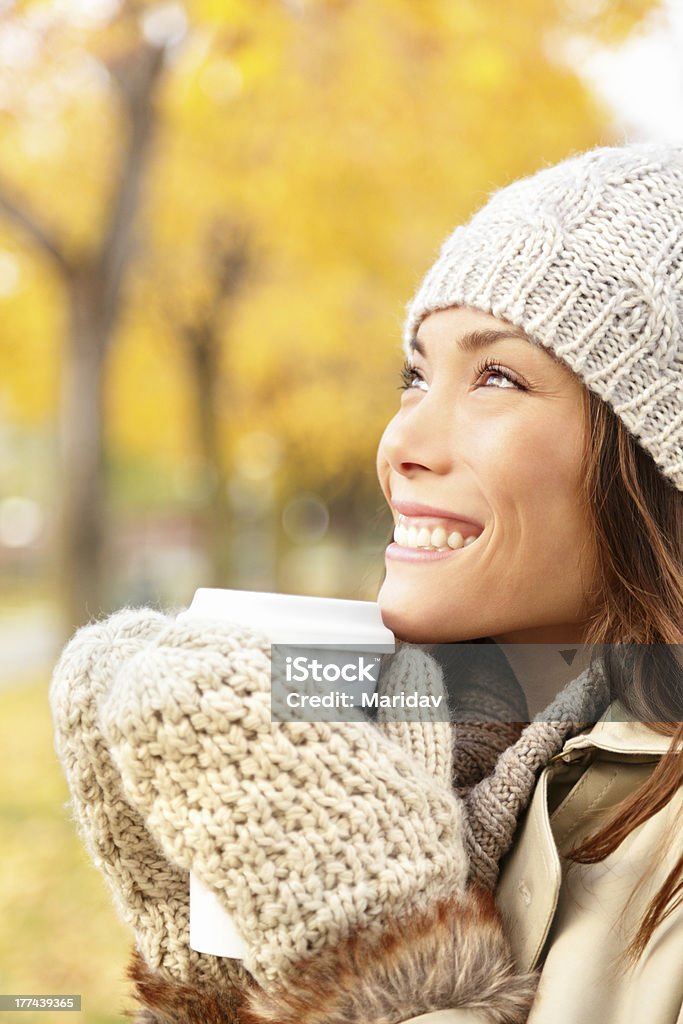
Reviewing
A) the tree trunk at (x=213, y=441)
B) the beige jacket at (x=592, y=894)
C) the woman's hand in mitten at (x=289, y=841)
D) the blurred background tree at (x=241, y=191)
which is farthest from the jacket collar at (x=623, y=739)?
the tree trunk at (x=213, y=441)

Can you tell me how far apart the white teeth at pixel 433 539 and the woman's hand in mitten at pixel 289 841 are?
40 centimetres

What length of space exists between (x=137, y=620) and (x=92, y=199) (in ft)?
25.5

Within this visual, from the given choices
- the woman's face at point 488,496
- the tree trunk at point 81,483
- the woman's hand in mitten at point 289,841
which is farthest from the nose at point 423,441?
the tree trunk at point 81,483

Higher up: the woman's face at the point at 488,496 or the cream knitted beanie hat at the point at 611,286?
the cream knitted beanie hat at the point at 611,286

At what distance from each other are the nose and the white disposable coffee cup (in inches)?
10.5

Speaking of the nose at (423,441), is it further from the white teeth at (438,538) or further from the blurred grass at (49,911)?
the blurred grass at (49,911)

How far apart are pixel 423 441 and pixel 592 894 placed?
0.74 metres

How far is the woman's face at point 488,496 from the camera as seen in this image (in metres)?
1.73

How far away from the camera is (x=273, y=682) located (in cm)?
148

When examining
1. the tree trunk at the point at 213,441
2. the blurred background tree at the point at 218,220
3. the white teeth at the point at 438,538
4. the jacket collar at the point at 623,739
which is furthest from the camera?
the tree trunk at the point at 213,441

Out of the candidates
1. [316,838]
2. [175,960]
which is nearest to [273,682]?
[316,838]

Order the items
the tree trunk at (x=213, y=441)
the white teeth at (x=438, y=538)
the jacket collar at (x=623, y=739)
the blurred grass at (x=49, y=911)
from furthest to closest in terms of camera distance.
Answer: the tree trunk at (x=213, y=441) < the blurred grass at (x=49, y=911) < the white teeth at (x=438, y=538) < the jacket collar at (x=623, y=739)

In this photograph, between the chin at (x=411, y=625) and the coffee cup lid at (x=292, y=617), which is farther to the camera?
the chin at (x=411, y=625)

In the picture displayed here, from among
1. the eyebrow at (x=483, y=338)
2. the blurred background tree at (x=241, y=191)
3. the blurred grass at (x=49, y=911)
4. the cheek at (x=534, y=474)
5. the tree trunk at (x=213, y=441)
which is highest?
the blurred background tree at (x=241, y=191)
